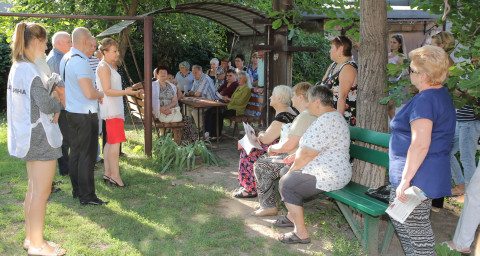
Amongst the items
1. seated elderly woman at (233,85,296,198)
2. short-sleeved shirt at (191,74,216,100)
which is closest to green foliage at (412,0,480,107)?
seated elderly woman at (233,85,296,198)

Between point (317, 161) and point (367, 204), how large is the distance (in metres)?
0.53

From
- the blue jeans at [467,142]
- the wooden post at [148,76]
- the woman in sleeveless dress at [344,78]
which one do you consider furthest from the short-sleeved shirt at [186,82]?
the blue jeans at [467,142]

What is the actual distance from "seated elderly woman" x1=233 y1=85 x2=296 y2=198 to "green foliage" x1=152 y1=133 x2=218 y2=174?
1.34 meters

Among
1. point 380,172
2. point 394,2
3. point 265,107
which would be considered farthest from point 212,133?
point 394,2

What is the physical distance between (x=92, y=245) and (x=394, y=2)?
564 inches

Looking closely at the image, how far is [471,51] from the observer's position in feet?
10.4

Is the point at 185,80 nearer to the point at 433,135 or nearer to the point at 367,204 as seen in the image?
the point at 367,204

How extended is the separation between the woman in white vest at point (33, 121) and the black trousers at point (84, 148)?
1.05 meters

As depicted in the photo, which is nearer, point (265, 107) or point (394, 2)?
point (265, 107)

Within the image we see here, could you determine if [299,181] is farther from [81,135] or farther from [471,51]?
[81,135]

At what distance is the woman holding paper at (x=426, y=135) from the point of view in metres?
2.77

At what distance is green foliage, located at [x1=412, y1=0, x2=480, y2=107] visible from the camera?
10.4ft

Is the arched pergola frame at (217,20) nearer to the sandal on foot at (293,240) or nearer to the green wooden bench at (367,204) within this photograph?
the green wooden bench at (367,204)

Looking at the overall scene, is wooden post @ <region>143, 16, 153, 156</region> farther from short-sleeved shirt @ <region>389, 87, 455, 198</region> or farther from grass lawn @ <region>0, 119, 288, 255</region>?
short-sleeved shirt @ <region>389, 87, 455, 198</region>
